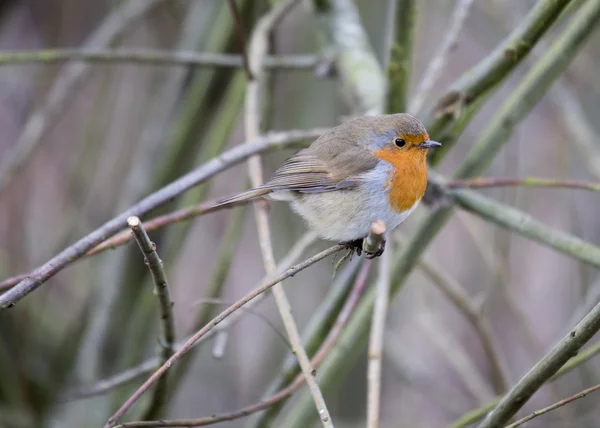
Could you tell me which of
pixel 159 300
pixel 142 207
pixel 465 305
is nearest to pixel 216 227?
pixel 465 305

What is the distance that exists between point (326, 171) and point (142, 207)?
0.69m

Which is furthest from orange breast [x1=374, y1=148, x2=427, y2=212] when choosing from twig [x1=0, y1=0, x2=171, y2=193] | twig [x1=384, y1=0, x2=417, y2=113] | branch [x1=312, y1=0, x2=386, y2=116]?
twig [x1=0, y1=0, x2=171, y2=193]

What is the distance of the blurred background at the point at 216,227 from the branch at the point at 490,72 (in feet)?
0.92

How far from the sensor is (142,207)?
1.95 meters

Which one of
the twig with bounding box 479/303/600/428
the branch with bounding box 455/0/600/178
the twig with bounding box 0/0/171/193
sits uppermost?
the twig with bounding box 0/0/171/193

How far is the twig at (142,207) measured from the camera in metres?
1.57

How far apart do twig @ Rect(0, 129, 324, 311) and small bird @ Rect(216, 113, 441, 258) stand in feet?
0.35

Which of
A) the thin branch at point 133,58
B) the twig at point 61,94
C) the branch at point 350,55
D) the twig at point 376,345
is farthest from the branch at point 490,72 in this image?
the twig at point 61,94

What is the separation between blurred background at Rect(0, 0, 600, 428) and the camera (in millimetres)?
3459

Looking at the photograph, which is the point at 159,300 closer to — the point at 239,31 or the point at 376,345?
the point at 376,345

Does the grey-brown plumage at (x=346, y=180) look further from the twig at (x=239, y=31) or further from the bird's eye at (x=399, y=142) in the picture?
the twig at (x=239, y=31)

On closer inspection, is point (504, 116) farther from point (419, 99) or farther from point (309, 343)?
point (309, 343)

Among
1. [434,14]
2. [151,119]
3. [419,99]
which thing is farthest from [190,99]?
[434,14]

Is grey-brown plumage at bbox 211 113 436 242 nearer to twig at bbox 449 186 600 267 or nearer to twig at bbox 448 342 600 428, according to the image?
twig at bbox 449 186 600 267
